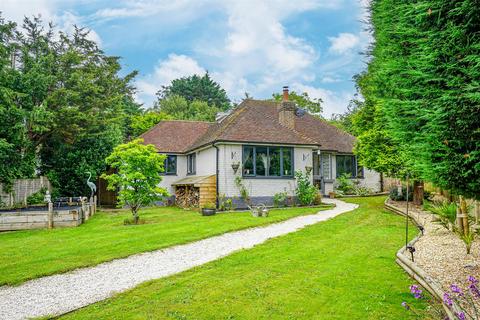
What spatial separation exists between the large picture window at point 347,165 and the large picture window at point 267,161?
313 inches

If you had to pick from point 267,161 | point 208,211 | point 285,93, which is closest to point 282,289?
point 208,211

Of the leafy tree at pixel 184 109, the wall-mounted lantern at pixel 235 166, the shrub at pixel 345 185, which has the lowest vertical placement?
the shrub at pixel 345 185

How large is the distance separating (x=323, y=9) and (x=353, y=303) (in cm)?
1192

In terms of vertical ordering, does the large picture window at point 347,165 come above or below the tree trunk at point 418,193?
above

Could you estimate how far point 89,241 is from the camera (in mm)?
11180

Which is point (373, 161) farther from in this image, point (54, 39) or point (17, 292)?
point (54, 39)

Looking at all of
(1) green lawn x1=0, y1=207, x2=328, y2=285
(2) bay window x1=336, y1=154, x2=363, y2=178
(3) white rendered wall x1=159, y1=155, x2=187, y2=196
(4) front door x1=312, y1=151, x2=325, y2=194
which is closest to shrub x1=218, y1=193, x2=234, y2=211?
(1) green lawn x1=0, y1=207, x2=328, y2=285

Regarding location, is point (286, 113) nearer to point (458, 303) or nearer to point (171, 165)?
point (171, 165)

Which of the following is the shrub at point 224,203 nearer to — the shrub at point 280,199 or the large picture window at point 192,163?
the shrub at point 280,199

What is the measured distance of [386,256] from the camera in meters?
8.41

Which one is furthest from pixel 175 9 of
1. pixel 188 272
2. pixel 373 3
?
pixel 188 272

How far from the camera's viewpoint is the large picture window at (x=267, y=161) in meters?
19.5

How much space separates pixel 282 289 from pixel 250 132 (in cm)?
1422

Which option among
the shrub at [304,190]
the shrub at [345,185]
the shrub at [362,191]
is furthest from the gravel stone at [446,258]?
the shrub at [345,185]
